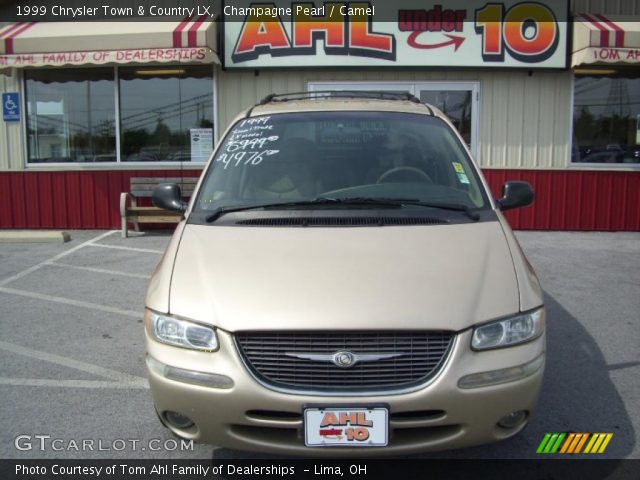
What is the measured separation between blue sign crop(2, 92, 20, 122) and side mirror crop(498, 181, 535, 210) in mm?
9118

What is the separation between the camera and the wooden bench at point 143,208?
900 centimetres

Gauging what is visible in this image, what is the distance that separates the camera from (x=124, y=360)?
13.7 ft

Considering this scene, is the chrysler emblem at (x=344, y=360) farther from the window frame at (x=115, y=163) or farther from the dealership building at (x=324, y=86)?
the window frame at (x=115, y=163)

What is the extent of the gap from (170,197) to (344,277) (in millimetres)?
1649

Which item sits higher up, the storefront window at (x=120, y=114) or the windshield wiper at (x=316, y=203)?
the storefront window at (x=120, y=114)

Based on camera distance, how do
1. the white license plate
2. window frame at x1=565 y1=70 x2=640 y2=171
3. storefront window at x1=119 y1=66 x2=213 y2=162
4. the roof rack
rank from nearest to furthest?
the white license plate
the roof rack
window frame at x1=565 y1=70 x2=640 y2=171
storefront window at x1=119 y1=66 x2=213 y2=162

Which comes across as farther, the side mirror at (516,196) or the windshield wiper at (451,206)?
the side mirror at (516,196)

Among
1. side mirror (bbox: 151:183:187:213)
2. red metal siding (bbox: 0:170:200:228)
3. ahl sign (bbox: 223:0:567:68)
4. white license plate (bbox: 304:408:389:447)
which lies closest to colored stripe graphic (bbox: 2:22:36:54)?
red metal siding (bbox: 0:170:200:228)

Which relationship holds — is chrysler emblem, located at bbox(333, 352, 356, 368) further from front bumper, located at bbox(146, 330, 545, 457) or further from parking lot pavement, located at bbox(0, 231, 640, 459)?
parking lot pavement, located at bbox(0, 231, 640, 459)

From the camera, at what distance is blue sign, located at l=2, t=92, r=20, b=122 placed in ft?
32.0

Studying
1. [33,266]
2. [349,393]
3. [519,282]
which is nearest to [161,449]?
[349,393]

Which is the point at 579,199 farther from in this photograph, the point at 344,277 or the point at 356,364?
the point at 356,364

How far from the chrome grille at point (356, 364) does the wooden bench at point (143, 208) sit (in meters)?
6.77

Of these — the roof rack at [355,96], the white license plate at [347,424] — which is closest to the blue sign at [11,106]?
the roof rack at [355,96]
